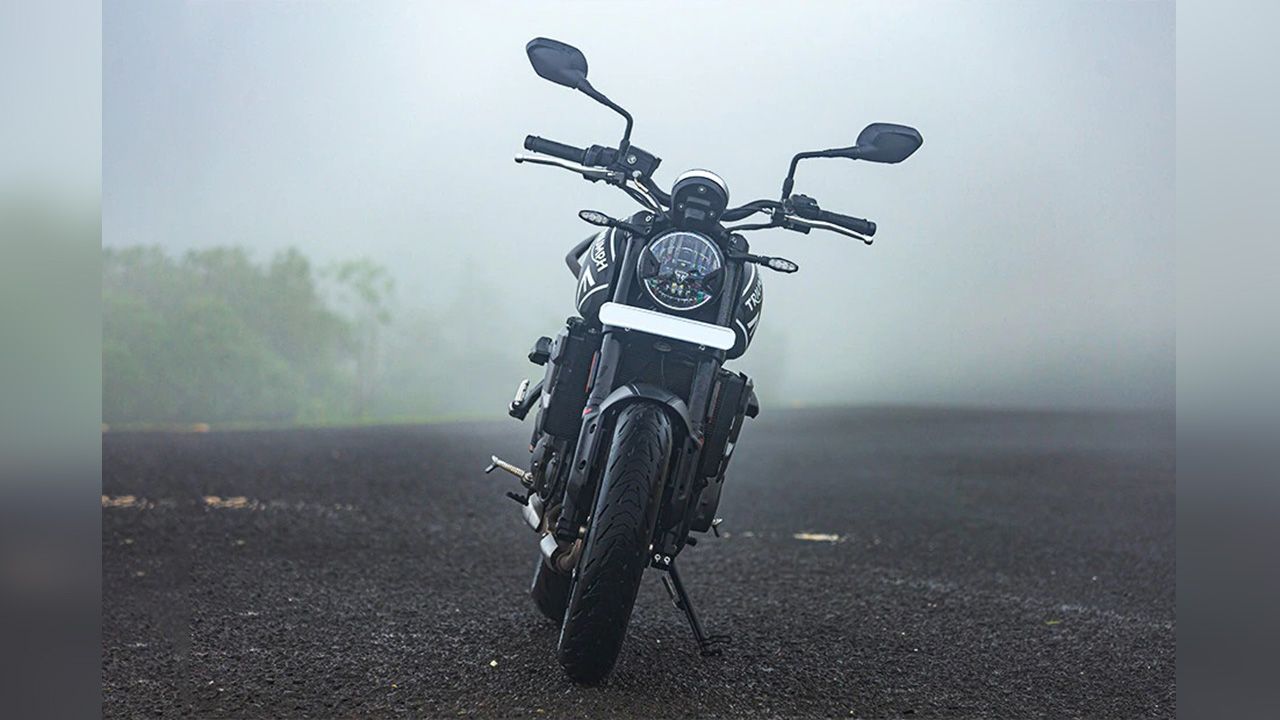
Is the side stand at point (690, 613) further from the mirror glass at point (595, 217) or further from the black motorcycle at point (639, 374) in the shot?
the mirror glass at point (595, 217)

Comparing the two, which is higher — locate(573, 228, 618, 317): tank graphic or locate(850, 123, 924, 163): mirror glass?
locate(850, 123, 924, 163): mirror glass

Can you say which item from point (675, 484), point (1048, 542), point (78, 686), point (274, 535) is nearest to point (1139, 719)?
point (675, 484)

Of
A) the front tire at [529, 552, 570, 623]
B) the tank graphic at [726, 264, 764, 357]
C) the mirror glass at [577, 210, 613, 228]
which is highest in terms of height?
the mirror glass at [577, 210, 613, 228]

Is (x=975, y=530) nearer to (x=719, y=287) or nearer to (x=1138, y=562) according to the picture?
(x=1138, y=562)

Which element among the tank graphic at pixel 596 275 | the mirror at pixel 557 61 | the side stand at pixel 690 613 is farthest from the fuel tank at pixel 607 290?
the side stand at pixel 690 613

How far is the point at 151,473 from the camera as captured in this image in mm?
8234

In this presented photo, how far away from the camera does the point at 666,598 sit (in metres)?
4.79

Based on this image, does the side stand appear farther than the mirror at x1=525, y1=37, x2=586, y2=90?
Yes

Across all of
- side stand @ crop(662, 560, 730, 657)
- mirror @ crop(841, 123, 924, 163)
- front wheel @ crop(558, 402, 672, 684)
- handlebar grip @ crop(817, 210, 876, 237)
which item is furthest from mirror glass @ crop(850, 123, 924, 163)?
side stand @ crop(662, 560, 730, 657)

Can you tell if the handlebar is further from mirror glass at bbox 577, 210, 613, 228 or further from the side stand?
the side stand

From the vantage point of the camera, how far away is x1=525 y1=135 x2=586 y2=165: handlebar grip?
357 centimetres

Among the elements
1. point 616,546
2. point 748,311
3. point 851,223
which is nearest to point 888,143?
point 851,223

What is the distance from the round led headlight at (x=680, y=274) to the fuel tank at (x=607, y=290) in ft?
0.43

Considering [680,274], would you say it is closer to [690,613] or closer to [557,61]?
[557,61]
